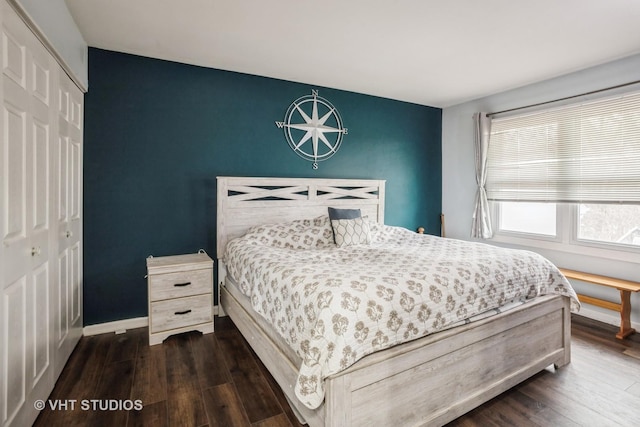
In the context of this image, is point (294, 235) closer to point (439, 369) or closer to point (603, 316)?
point (439, 369)

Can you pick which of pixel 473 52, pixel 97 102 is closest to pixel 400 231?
pixel 473 52

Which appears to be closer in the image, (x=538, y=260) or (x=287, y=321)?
(x=287, y=321)

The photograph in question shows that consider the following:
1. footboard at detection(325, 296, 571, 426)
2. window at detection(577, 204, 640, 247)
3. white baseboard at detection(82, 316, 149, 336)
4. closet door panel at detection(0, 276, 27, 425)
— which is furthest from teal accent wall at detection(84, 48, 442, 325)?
window at detection(577, 204, 640, 247)

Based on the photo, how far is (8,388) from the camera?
4.53ft

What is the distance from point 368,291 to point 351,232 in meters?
1.56

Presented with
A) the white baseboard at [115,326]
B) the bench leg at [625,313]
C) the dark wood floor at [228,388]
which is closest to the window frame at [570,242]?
the bench leg at [625,313]

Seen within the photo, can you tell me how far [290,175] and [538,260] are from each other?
2.42m

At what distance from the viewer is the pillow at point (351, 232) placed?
10.1 feet

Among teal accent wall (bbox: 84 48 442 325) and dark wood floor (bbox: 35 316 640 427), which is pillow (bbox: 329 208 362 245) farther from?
dark wood floor (bbox: 35 316 640 427)

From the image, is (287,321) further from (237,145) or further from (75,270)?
(237,145)

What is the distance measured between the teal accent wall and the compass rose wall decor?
78 millimetres

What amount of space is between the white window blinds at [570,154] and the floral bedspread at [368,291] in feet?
4.76

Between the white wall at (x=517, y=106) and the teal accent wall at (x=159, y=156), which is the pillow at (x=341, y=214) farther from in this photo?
the white wall at (x=517, y=106)

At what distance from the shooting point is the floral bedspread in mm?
1412
